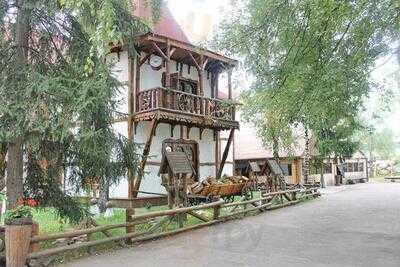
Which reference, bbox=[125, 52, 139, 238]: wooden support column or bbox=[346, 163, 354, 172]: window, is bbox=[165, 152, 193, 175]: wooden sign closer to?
bbox=[125, 52, 139, 238]: wooden support column

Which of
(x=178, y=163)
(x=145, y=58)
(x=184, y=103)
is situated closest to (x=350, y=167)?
(x=184, y=103)

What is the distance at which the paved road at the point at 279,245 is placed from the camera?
7.70 metres

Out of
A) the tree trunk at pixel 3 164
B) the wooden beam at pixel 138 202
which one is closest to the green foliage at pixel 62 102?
the tree trunk at pixel 3 164

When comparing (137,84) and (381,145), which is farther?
(381,145)

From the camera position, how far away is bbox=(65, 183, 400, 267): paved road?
7703 mm

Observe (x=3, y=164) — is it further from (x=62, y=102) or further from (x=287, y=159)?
(x=287, y=159)

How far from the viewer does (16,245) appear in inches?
277

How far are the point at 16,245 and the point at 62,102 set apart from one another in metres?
2.63

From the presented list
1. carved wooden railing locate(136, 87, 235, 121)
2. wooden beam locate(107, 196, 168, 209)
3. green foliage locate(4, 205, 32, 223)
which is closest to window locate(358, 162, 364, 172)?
carved wooden railing locate(136, 87, 235, 121)

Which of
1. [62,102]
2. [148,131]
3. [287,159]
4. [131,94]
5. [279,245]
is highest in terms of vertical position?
[131,94]

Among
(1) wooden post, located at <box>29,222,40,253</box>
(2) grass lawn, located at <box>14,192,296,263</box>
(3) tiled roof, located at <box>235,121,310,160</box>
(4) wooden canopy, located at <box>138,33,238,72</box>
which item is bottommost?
(2) grass lawn, located at <box>14,192,296,263</box>

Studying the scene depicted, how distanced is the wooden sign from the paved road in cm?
172

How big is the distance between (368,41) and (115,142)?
18.2 ft

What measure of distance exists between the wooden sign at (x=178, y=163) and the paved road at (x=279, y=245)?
172 centimetres
